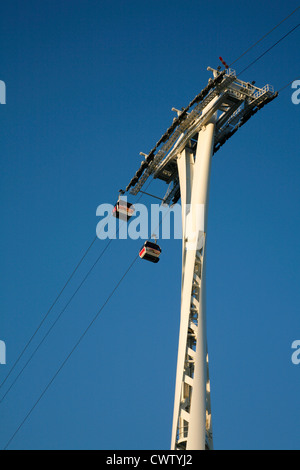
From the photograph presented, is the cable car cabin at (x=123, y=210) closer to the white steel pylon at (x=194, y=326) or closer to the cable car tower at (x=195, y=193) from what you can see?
the cable car tower at (x=195, y=193)

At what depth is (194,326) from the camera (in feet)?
68.1

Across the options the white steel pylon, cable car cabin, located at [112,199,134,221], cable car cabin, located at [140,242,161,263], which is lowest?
the white steel pylon

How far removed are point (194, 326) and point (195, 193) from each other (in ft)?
18.3

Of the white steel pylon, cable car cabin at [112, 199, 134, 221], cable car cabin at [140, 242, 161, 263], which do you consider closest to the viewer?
the white steel pylon

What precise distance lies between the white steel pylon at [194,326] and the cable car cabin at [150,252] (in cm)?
300

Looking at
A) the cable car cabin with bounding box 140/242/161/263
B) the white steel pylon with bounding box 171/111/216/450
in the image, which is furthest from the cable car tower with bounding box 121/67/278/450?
Result: the cable car cabin with bounding box 140/242/161/263

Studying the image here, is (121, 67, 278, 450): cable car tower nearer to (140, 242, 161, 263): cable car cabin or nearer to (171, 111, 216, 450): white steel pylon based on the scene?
(171, 111, 216, 450): white steel pylon

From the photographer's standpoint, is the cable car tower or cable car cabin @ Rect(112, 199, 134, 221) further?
cable car cabin @ Rect(112, 199, 134, 221)

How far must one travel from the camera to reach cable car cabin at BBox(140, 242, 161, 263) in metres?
27.1
